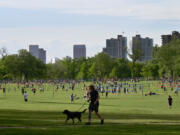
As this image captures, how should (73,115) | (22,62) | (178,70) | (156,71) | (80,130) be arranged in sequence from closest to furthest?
1. (80,130)
2. (73,115)
3. (178,70)
4. (22,62)
5. (156,71)

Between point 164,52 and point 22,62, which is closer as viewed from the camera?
point 164,52

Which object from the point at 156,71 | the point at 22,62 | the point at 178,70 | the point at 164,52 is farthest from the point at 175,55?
the point at 22,62

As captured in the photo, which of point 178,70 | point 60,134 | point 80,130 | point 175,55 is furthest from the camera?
point 175,55

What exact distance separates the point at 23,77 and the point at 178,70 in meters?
73.7

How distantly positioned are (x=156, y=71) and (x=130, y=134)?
181412 mm

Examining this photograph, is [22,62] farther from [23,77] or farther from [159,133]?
[159,133]

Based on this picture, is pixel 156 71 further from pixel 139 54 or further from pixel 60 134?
pixel 60 134

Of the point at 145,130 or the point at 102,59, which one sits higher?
→ the point at 102,59

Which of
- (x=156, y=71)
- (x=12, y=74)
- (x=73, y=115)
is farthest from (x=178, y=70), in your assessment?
(x=73, y=115)

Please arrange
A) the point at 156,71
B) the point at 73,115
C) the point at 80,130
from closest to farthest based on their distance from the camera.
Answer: the point at 80,130 → the point at 73,115 → the point at 156,71

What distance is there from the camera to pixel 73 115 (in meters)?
22.7

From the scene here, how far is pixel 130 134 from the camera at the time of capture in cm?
1866

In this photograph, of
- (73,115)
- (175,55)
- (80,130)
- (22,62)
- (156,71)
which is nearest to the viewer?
(80,130)

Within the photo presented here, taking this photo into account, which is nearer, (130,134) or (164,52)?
(130,134)
